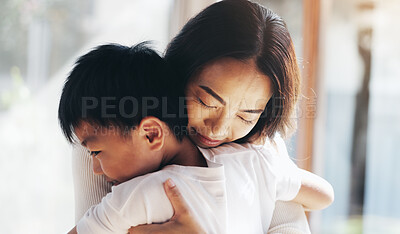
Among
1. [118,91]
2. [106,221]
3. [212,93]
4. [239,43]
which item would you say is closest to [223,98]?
[212,93]

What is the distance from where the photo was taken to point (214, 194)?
0.89 m

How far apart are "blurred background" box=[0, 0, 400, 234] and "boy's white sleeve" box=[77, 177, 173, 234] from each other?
1.56m

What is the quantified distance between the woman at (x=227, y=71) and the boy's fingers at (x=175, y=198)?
0.65 feet

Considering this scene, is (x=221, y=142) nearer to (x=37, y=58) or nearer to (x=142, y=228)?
(x=142, y=228)

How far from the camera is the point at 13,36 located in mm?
2389

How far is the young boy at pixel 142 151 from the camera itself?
2.75 feet

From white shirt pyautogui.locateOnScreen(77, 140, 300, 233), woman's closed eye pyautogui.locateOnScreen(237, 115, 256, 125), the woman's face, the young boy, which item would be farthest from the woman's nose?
woman's closed eye pyautogui.locateOnScreen(237, 115, 256, 125)

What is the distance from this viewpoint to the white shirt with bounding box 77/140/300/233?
2.70ft

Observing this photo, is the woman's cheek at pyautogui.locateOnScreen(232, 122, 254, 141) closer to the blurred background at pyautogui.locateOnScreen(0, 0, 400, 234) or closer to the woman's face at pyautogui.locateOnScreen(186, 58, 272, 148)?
the woman's face at pyautogui.locateOnScreen(186, 58, 272, 148)

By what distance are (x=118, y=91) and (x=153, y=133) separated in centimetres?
12

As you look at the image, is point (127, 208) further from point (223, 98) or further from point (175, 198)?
point (223, 98)

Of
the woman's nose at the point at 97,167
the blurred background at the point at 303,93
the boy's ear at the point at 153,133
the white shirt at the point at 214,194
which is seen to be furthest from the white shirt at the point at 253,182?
the blurred background at the point at 303,93

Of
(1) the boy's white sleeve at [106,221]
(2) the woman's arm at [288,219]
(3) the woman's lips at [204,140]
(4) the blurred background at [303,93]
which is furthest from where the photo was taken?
A: (4) the blurred background at [303,93]

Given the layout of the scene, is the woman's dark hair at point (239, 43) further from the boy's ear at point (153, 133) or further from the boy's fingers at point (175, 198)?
the boy's fingers at point (175, 198)
